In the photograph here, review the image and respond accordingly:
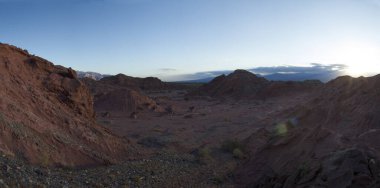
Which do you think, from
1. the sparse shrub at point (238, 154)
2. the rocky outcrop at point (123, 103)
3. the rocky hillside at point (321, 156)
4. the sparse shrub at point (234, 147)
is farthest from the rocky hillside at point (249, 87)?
the sparse shrub at point (238, 154)

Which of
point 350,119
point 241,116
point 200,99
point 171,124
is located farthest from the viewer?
point 200,99

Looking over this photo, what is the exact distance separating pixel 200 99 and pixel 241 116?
20894mm

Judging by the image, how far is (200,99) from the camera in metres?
51.6

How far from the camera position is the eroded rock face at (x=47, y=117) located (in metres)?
10.9

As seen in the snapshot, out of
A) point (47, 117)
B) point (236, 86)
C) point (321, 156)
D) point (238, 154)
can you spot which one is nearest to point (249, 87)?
point (236, 86)

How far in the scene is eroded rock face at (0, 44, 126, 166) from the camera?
10922mm

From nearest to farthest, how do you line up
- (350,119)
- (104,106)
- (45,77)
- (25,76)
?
(25,76) → (45,77) → (350,119) → (104,106)

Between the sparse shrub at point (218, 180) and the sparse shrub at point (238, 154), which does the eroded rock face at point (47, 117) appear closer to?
the sparse shrub at point (218, 180)

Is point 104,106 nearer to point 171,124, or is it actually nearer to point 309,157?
point 171,124

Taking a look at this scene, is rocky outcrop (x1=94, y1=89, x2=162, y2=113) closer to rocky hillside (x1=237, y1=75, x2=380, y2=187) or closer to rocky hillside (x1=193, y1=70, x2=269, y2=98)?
rocky hillside (x1=237, y1=75, x2=380, y2=187)

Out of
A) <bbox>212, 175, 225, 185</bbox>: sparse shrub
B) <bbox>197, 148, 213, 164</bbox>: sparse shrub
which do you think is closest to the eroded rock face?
<bbox>197, 148, 213, 164</bbox>: sparse shrub

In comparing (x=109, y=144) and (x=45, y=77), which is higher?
(x=45, y=77)

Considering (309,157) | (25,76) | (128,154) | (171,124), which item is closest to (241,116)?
(171,124)

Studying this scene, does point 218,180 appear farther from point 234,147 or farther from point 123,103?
point 123,103
